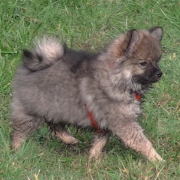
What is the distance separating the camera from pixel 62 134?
5480mm

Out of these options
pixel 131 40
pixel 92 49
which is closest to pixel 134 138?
pixel 131 40

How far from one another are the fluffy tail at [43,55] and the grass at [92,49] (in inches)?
26.2

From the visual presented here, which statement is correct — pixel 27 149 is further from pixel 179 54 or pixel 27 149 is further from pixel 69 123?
pixel 179 54

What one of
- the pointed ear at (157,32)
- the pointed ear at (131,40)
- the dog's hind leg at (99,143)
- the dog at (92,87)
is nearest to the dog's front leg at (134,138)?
the dog at (92,87)

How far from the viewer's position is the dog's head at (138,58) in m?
4.75

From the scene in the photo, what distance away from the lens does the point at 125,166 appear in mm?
4695

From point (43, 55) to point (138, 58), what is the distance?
2.73 feet

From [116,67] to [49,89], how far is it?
62 cm

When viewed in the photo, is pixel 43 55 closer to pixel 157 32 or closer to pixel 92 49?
pixel 157 32

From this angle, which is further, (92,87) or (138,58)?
(92,87)

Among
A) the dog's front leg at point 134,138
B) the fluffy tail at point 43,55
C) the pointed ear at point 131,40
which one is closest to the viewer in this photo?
the pointed ear at point 131,40

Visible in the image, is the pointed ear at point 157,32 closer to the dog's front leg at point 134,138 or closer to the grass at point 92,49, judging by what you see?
the dog's front leg at point 134,138

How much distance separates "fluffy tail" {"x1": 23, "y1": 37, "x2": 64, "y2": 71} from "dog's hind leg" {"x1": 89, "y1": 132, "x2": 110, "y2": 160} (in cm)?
81

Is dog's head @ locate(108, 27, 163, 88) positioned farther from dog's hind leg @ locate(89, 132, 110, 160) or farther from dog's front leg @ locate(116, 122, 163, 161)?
dog's hind leg @ locate(89, 132, 110, 160)
